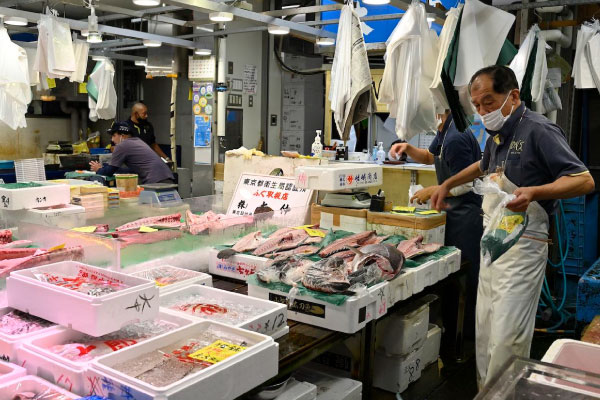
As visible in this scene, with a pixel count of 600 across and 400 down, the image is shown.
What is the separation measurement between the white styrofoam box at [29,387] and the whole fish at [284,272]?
49.3 inches

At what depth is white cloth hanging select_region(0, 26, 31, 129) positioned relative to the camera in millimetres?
5734

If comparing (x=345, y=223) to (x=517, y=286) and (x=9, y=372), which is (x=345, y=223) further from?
(x=9, y=372)

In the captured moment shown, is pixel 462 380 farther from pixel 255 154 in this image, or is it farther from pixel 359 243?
pixel 255 154

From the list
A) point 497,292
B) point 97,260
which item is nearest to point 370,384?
point 497,292

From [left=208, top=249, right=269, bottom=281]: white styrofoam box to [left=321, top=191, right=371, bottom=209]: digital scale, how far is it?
3.70 ft

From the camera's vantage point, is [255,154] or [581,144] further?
[581,144]

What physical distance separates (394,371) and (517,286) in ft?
Answer: 3.23

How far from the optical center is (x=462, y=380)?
4.24 meters

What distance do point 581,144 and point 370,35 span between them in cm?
401

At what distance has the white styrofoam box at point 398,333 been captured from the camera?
368 centimetres

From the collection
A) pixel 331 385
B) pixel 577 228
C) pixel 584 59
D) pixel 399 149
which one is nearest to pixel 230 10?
pixel 399 149

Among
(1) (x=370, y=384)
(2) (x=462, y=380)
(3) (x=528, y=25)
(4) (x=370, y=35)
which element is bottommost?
(2) (x=462, y=380)

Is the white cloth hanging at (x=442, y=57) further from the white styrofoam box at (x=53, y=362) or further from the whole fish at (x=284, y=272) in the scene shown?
the white styrofoam box at (x=53, y=362)

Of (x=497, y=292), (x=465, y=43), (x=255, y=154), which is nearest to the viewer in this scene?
(x=497, y=292)
